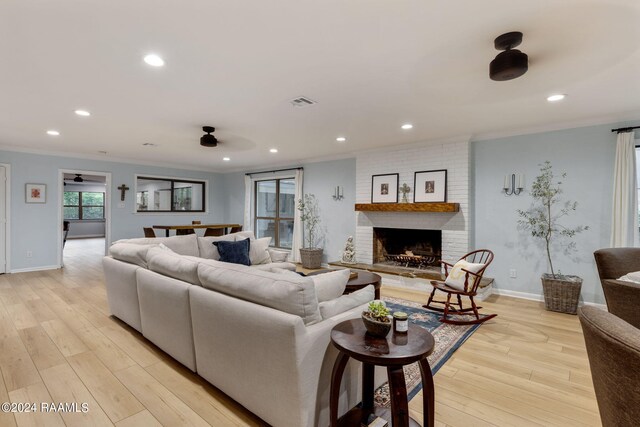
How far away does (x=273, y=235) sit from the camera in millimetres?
7996

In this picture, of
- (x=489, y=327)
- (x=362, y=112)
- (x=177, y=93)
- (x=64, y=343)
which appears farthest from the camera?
(x=362, y=112)

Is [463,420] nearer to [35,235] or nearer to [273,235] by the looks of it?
[273,235]

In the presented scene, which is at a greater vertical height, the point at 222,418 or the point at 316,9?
the point at 316,9

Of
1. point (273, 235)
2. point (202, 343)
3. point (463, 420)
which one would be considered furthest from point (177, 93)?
point (273, 235)

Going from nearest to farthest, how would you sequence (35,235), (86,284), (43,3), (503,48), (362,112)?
(43,3), (503,48), (362,112), (86,284), (35,235)

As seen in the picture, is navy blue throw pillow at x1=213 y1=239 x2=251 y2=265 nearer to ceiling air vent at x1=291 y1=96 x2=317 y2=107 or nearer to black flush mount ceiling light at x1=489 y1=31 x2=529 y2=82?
ceiling air vent at x1=291 y1=96 x2=317 y2=107

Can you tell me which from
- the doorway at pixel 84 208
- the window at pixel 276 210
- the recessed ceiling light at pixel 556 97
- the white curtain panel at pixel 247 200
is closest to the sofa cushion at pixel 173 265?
the recessed ceiling light at pixel 556 97

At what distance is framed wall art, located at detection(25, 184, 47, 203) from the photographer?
5.89 meters

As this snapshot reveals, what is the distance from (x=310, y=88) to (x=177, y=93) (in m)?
1.34

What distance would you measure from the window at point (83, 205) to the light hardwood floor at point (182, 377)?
34.1 ft

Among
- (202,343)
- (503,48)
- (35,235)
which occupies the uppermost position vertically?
(503,48)

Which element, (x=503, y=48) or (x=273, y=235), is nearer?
(x=503, y=48)

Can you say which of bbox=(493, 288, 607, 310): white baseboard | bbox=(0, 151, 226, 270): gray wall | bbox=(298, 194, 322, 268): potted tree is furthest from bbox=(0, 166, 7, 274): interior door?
bbox=(493, 288, 607, 310): white baseboard

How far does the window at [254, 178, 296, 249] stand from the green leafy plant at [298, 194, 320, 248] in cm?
42
